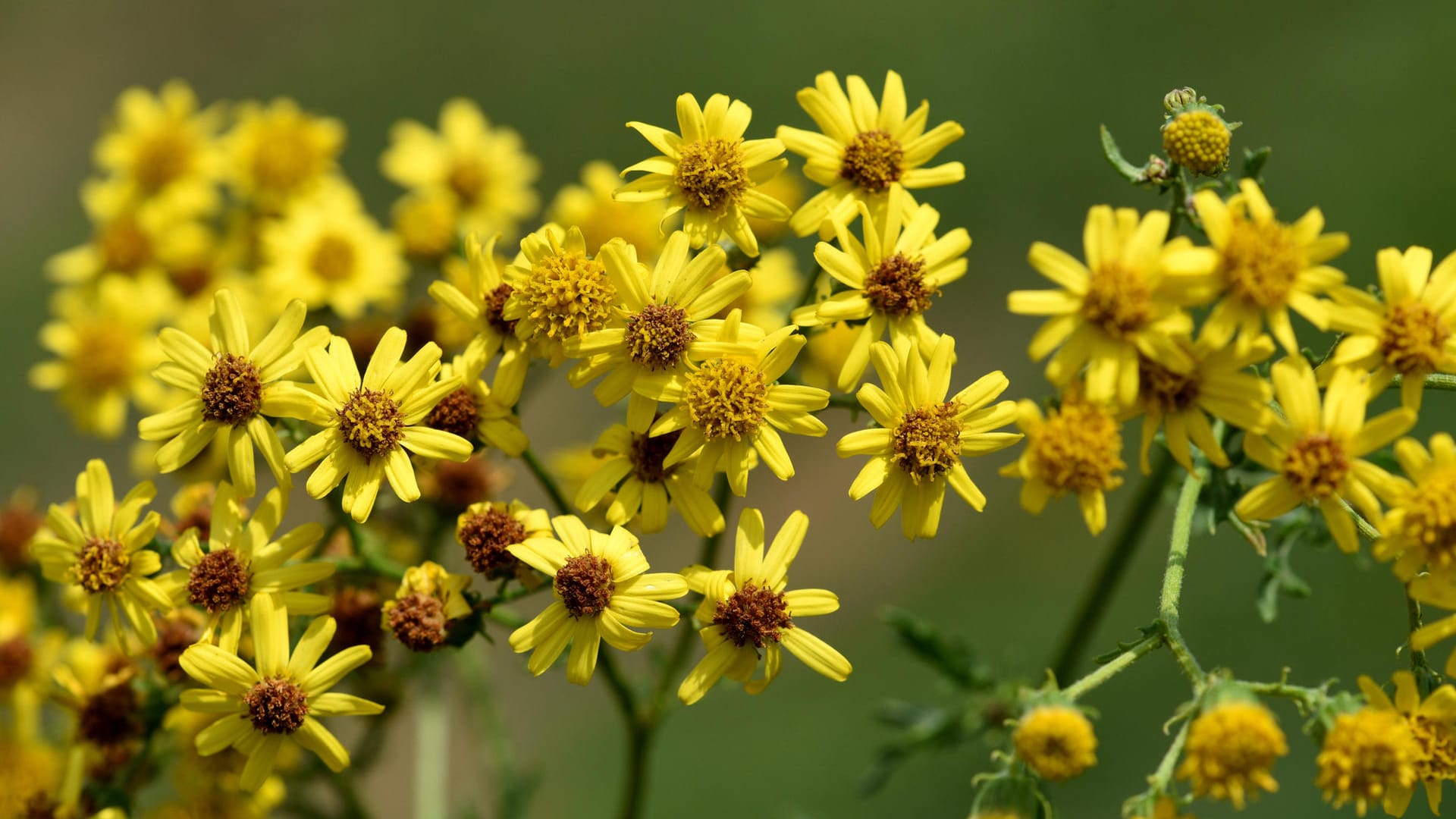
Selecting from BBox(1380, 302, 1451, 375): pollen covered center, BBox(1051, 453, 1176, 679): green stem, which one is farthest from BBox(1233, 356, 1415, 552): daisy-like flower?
BBox(1051, 453, 1176, 679): green stem

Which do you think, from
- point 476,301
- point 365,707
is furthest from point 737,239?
point 365,707

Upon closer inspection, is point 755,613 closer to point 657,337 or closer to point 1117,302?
point 657,337

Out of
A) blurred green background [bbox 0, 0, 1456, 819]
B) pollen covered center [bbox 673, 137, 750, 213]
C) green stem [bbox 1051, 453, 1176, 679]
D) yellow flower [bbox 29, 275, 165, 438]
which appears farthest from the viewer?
blurred green background [bbox 0, 0, 1456, 819]

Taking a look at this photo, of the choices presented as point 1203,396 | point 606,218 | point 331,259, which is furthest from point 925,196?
point 1203,396

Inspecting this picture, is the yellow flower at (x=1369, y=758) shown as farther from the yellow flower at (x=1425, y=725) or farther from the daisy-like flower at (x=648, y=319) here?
the daisy-like flower at (x=648, y=319)

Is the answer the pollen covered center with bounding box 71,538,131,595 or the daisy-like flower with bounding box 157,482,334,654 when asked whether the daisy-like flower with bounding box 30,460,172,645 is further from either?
the daisy-like flower with bounding box 157,482,334,654

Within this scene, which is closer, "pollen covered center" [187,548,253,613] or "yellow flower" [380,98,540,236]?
"pollen covered center" [187,548,253,613]

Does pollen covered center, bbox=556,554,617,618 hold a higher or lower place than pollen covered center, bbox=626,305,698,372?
lower

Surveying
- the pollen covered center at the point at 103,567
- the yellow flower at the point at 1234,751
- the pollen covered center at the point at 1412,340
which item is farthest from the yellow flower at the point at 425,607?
the pollen covered center at the point at 1412,340
